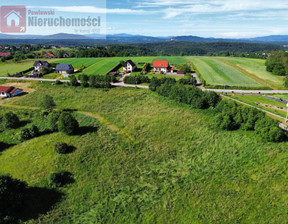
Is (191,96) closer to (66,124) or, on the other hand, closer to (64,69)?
(66,124)

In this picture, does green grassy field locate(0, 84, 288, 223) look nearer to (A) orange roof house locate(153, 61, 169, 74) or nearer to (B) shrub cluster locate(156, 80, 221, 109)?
(B) shrub cluster locate(156, 80, 221, 109)

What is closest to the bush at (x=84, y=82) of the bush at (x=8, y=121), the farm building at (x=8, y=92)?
the farm building at (x=8, y=92)

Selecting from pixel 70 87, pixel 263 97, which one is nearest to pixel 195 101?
pixel 263 97

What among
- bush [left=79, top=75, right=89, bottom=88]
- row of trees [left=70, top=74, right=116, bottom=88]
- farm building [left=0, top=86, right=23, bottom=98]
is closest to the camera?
farm building [left=0, top=86, right=23, bottom=98]

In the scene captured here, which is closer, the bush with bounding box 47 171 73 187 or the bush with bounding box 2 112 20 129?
the bush with bounding box 47 171 73 187

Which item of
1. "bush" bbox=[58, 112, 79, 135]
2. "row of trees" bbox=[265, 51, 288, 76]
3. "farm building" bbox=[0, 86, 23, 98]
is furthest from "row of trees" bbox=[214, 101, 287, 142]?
"farm building" bbox=[0, 86, 23, 98]

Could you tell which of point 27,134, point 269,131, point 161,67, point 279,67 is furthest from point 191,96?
point 279,67

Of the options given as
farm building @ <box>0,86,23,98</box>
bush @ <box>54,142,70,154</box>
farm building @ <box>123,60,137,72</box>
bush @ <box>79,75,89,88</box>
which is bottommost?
bush @ <box>54,142,70,154</box>
